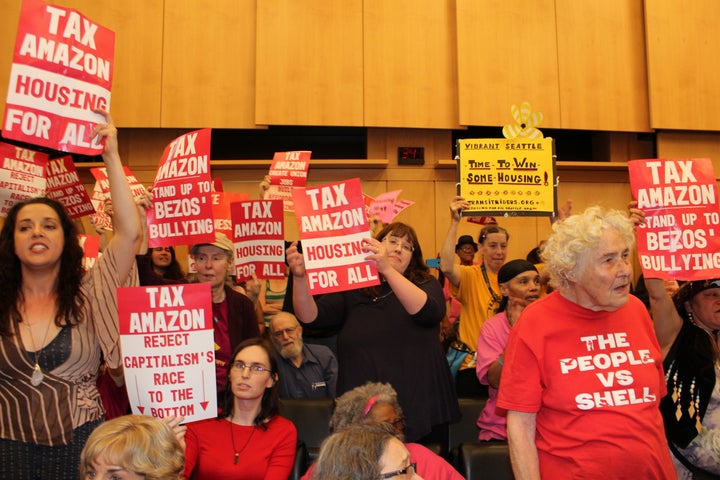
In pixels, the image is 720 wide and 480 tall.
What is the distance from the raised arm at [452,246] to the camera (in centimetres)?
390

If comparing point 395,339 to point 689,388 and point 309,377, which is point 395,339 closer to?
point 309,377

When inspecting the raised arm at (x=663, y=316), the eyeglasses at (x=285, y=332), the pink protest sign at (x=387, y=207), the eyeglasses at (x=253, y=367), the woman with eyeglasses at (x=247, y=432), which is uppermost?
the pink protest sign at (x=387, y=207)

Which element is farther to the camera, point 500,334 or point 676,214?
point 500,334

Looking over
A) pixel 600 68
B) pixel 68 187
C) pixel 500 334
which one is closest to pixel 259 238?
pixel 68 187

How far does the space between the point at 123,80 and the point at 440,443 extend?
19.9ft

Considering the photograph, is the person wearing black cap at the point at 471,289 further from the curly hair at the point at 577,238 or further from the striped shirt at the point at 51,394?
the striped shirt at the point at 51,394

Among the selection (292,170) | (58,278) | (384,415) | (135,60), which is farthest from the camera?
(135,60)

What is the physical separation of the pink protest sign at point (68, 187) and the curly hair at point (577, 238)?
10.4 feet

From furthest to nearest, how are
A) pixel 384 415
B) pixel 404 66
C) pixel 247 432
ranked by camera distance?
1. pixel 404 66
2. pixel 247 432
3. pixel 384 415

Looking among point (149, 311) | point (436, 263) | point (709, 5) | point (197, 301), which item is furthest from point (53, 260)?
point (709, 5)

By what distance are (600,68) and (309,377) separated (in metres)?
5.72

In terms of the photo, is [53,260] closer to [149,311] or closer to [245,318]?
[149,311]

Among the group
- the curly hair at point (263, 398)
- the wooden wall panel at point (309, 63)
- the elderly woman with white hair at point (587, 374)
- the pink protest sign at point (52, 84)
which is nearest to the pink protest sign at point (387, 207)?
the curly hair at point (263, 398)

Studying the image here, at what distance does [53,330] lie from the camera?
2252mm
